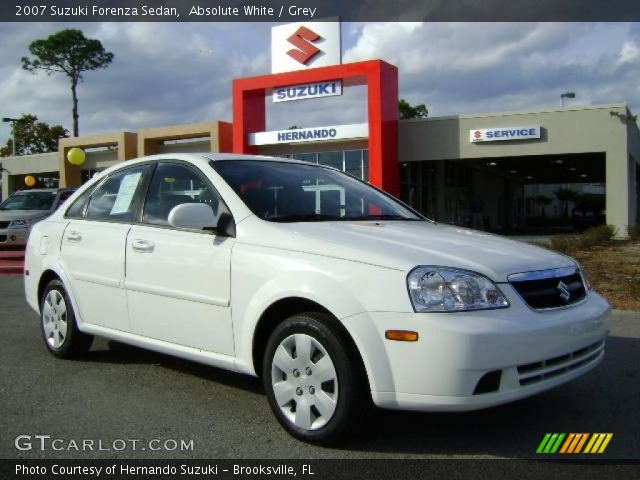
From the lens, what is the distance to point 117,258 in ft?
15.6

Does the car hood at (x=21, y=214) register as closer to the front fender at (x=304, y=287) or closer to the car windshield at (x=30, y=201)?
the car windshield at (x=30, y=201)

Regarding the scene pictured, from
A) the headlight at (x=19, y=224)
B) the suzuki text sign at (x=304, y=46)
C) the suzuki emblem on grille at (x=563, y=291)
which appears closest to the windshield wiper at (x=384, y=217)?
the suzuki emblem on grille at (x=563, y=291)

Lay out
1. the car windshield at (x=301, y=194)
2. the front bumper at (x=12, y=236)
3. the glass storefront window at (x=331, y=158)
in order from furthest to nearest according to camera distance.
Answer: the glass storefront window at (x=331, y=158) < the front bumper at (x=12, y=236) < the car windshield at (x=301, y=194)

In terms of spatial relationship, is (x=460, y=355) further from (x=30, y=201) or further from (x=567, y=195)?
(x=567, y=195)

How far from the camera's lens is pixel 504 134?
83.9 ft

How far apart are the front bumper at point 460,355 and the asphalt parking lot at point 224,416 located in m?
0.39

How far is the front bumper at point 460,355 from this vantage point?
317 cm

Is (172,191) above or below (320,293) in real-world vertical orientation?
above

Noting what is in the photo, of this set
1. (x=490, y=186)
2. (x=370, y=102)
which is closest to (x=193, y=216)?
(x=370, y=102)

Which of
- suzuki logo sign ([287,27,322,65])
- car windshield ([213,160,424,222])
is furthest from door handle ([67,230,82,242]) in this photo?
suzuki logo sign ([287,27,322,65])

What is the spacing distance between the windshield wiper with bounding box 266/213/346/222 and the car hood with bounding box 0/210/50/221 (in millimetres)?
11920

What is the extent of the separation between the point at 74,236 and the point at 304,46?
892 inches

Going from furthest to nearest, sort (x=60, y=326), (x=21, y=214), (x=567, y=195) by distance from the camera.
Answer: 1. (x=567, y=195)
2. (x=21, y=214)
3. (x=60, y=326)

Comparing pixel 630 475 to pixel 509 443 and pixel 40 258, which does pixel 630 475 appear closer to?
pixel 509 443
